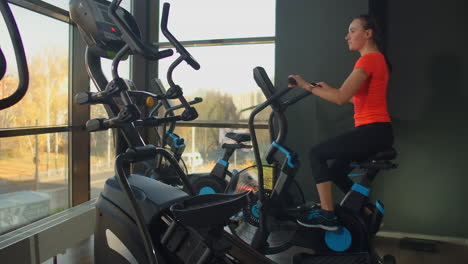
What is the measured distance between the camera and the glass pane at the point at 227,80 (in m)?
3.73

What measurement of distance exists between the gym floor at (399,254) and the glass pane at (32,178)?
40 cm

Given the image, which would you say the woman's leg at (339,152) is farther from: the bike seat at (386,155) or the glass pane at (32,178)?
the glass pane at (32,178)

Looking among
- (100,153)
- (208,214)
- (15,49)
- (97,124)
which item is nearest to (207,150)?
(100,153)

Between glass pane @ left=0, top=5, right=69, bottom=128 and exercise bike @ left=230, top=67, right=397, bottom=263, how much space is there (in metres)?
1.64

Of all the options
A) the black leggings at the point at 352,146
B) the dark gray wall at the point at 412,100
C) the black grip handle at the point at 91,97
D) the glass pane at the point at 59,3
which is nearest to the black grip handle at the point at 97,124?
the black grip handle at the point at 91,97

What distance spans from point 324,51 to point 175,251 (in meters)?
2.21

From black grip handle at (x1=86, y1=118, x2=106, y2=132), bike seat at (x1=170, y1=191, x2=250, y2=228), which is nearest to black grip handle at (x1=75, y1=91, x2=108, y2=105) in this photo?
black grip handle at (x1=86, y1=118, x2=106, y2=132)

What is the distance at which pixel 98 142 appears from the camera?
11.5 feet

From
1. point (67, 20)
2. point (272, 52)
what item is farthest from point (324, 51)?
point (67, 20)

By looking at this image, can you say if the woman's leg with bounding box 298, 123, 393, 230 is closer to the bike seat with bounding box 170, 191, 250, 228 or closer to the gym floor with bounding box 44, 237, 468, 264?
the gym floor with bounding box 44, 237, 468, 264

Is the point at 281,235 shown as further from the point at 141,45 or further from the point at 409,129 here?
the point at 141,45

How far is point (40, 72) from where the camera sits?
111 inches

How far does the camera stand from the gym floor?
8.36 ft

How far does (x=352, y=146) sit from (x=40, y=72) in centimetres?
235
